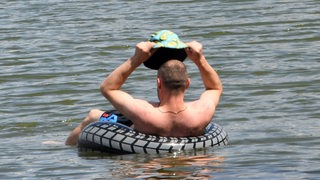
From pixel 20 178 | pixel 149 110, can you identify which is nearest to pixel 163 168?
pixel 149 110

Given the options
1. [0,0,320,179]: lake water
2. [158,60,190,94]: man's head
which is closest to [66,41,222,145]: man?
[158,60,190,94]: man's head

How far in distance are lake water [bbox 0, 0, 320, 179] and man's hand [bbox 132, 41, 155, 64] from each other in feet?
2.90

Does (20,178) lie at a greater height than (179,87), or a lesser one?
lesser

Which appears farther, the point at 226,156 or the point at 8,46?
the point at 8,46

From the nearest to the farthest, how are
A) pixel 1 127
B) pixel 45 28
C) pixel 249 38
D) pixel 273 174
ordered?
pixel 273 174
pixel 1 127
pixel 249 38
pixel 45 28

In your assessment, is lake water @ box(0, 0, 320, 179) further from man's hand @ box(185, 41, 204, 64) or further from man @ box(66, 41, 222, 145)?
man's hand @ box(185, 41, 204, 64)

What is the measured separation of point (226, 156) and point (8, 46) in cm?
892

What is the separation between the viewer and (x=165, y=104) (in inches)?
397

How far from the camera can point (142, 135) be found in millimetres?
10266

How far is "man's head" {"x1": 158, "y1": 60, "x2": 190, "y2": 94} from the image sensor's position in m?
9.88

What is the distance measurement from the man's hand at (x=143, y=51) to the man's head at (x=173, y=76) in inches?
8.5

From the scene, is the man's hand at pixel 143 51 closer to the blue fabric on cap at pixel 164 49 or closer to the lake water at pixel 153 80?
the blue fabric on cap at pixel 164 49

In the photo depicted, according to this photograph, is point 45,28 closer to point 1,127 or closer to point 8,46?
point 8,46

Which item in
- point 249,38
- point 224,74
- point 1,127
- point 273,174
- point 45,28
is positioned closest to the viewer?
point 273,174
